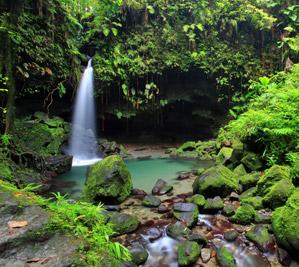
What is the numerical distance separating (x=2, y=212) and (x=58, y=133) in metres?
10.1

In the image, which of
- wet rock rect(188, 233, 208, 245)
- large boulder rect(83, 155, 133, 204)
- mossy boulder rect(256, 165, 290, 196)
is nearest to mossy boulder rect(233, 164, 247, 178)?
mossy boulder rect(256, 165, 290, 196)

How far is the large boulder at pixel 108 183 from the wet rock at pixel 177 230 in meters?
1.81

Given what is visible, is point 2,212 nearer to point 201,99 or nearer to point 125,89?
point 125,89

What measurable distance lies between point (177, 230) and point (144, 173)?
16.0 ft

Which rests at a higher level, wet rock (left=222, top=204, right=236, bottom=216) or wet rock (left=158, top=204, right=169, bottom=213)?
wet rock (left=222, top=204, right=236, bottom=216)

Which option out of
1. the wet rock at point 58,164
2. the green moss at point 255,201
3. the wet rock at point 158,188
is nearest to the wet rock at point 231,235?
the green moss at point 255,201

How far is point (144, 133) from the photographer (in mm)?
17500

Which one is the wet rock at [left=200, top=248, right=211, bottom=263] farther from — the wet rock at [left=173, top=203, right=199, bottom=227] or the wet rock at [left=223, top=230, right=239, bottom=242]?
the wet rock at [left=173, top=203, right=199, bottom=227]

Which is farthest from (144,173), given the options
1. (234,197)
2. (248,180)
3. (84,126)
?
(84,126)

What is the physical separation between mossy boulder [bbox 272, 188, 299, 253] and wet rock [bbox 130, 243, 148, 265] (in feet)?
6.83

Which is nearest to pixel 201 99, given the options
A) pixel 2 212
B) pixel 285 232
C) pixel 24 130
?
pixel 24 130

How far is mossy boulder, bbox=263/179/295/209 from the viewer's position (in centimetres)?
538

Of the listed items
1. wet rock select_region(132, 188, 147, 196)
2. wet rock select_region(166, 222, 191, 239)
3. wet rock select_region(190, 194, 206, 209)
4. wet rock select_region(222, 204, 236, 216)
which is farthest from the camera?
wet rock select_region(132, 188, 147, 196)

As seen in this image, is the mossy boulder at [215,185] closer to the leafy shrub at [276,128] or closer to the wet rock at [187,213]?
the wet rock at [187,213]
